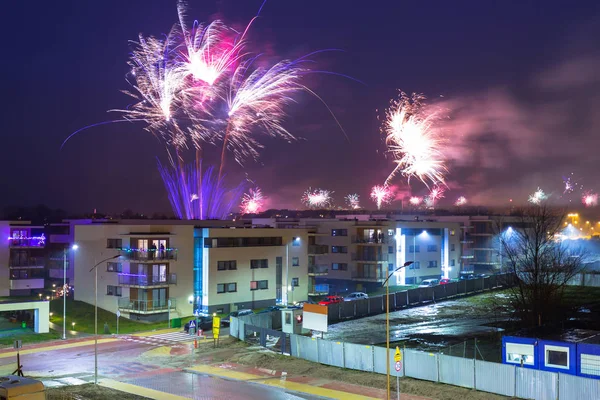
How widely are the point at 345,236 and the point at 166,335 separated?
36400 mm

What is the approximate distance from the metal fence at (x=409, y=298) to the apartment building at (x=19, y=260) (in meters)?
34.3

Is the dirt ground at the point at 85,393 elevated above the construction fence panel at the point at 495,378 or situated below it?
below

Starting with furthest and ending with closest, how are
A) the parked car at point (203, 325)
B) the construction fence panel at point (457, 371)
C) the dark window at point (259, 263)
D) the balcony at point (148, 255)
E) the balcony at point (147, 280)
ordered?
1. the dark window at point (259, 263)
2. the balcony at point (148, 255)
3. the balcony at point (147, 280)
4. the parked car at point (203, 325)
5. the construction fence panel at point (457, 371)

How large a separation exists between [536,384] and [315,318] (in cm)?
1534

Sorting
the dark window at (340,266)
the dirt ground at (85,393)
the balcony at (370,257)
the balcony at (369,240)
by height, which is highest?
the balcony at (369,240)

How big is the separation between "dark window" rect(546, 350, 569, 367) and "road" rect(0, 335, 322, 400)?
36.6 feet

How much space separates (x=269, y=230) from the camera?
208ft

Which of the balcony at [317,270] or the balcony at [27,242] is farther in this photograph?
the balcony at [317,270]

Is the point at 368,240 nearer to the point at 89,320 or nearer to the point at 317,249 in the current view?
the point at 317,249

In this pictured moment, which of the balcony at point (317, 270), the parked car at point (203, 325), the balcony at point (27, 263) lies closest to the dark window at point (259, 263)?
the balcony at point (317, 270)

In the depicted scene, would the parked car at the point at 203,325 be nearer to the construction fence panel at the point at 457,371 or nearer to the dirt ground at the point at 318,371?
the dirt ground at the point at 318,371

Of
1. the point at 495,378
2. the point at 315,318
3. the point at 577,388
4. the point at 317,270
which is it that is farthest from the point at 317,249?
the point at 577,388

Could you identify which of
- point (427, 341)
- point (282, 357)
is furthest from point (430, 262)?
point (282, 357)

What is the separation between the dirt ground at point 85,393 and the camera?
26494 mm
